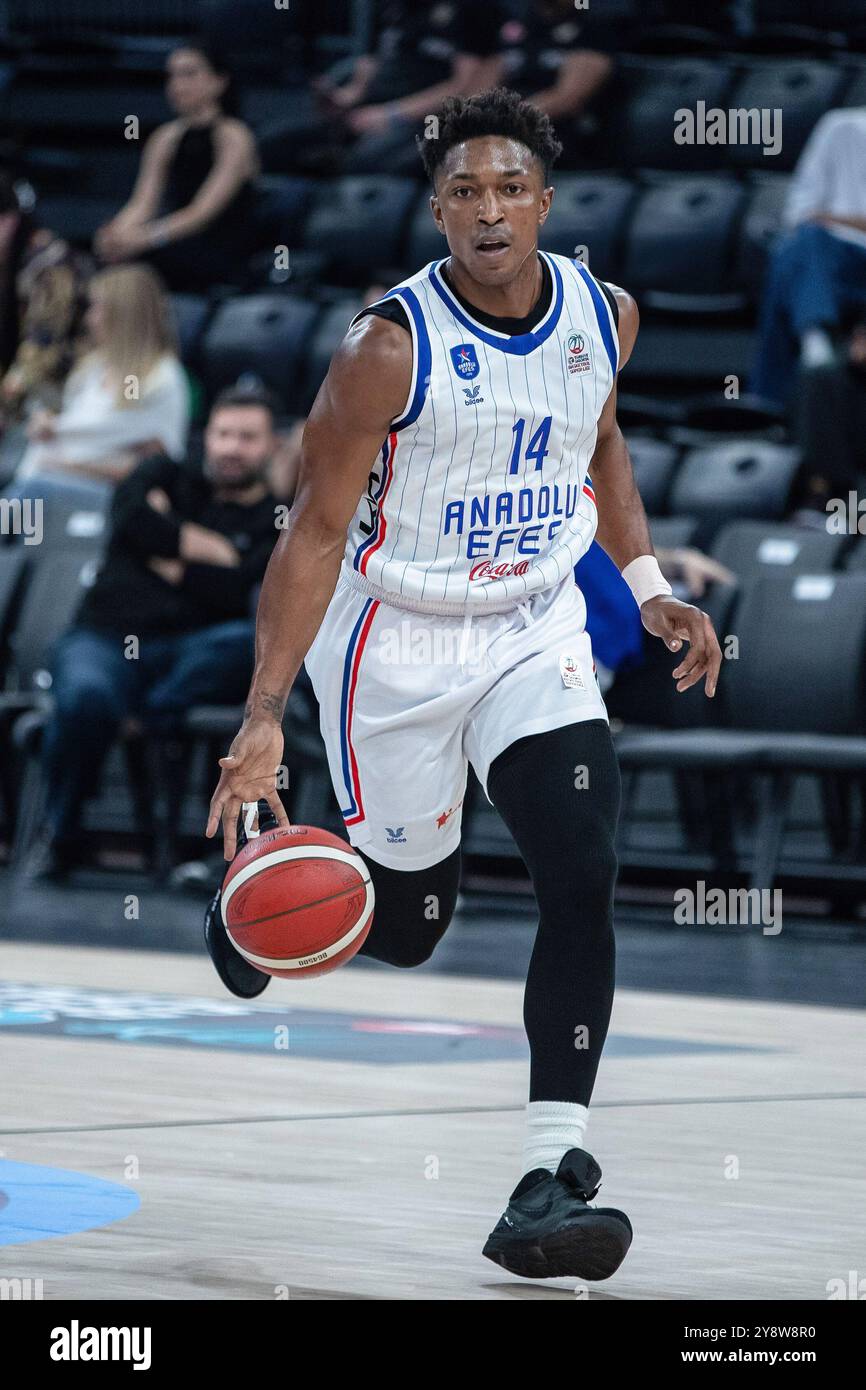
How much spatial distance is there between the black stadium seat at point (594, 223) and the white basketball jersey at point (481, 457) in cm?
730

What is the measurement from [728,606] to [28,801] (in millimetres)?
3009

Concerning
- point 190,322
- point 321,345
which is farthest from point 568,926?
point 190,322

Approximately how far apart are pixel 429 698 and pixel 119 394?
260 inches

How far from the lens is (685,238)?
11148 millimetres

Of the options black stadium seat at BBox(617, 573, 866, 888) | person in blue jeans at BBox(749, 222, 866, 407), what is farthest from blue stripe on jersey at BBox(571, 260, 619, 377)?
person in blue jeans at BBox(749, 222, 866, 407)

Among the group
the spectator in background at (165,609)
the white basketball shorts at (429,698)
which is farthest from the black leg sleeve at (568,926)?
the spectator in background at (165,609)

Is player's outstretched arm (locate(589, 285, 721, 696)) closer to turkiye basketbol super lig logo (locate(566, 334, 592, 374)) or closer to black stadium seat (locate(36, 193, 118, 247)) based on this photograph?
turkiye basketbol super lig logo (locate(566, 334, 592, 374))

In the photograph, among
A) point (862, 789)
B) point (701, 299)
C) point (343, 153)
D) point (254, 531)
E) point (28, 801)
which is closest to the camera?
point (862, 789)

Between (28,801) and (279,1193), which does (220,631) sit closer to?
(28,801)

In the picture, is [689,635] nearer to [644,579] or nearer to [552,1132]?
[644,579]

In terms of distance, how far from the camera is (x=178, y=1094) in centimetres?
521

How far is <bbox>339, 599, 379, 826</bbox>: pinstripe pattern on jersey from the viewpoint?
404 centimetres

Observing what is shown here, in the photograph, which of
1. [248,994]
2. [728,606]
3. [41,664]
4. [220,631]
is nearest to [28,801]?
[41,664]
